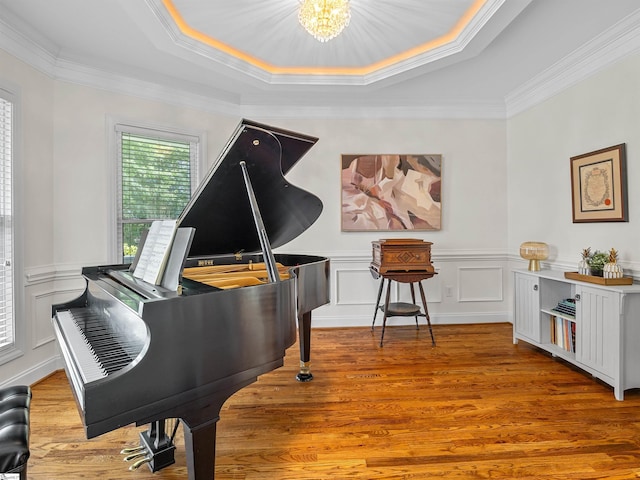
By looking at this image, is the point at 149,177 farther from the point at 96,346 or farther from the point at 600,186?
the point at 600,186

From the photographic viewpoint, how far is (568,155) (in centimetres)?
348

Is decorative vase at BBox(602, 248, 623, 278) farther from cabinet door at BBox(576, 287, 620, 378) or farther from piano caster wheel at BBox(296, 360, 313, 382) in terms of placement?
piano caster wheel at BBox(296, 360, 313, 382)

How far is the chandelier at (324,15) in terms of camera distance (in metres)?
2.26

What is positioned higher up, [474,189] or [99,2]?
[99,2]

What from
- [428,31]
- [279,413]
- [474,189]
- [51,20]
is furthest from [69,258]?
[474,189]

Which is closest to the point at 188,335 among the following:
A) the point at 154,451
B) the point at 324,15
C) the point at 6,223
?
the point at 154,451

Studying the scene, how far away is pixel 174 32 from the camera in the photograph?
2775 mm

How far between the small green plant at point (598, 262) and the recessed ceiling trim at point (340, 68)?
202cm

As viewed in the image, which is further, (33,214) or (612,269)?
(33,214)

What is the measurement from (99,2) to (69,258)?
2.07 meters

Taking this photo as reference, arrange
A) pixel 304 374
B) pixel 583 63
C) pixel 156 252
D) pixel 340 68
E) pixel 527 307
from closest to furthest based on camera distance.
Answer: pixel 156 252
pixel 304 374
pixel 583 63
pixel 527 307
pixel 340 68

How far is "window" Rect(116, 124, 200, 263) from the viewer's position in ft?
11.7

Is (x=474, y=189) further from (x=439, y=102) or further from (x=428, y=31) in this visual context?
(x=428, y=31)

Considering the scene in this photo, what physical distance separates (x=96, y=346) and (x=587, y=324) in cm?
324
